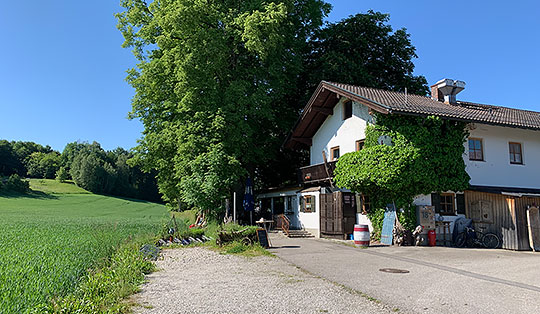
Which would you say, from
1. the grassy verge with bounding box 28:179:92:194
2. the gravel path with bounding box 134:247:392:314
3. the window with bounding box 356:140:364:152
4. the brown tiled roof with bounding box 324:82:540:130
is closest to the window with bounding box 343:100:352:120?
the brown tiled roof with bounding box 324:82:540:130

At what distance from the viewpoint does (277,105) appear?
2744cm

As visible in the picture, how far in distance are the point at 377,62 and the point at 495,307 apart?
994 inches

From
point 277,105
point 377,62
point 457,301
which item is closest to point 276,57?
point 277,105

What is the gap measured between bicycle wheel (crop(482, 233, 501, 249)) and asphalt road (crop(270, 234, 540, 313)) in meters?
1.64

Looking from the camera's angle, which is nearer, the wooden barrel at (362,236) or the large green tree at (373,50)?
the wooden barrel at (362,236)

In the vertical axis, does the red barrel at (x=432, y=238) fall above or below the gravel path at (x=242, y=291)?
above

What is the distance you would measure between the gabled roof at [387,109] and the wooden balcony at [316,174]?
106 inches

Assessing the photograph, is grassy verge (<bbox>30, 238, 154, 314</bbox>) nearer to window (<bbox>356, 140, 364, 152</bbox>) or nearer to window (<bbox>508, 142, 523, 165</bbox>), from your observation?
window (<bbox>356, 140, 364, 152</bbox>)

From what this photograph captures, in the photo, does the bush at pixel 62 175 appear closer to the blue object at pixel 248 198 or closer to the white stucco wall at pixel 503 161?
the blue object at pixel 248 198

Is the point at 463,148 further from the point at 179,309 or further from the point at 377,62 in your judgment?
the point at 179,309

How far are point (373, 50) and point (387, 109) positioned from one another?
1421 centimetres

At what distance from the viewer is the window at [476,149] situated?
18766mm

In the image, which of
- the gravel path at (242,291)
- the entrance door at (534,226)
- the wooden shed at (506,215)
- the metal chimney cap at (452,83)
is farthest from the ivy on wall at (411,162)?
the gravel path at (242,291)

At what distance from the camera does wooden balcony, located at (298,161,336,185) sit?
2108cm
